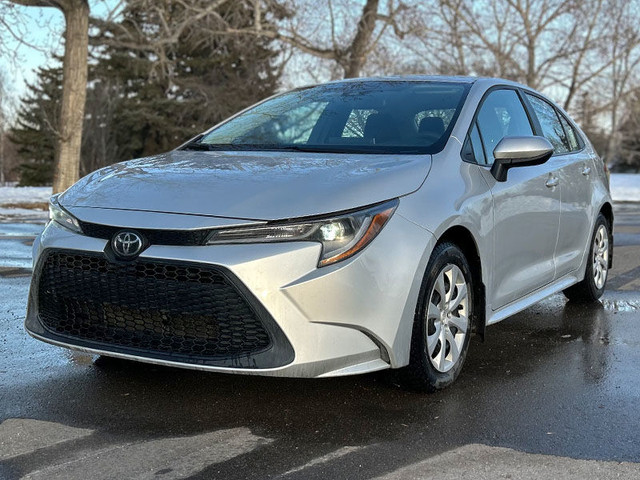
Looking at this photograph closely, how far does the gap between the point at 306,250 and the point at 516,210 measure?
170 cm

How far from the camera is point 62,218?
3518mm

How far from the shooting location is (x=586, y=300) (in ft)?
19.7

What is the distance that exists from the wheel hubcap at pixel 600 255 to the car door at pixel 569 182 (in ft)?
1.36

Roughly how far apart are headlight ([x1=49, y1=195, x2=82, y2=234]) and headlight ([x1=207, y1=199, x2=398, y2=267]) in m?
0.72

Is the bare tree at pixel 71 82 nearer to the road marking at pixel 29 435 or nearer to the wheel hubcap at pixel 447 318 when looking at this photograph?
the road marking at pixel 29 435

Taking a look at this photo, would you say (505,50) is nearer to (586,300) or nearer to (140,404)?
(586,300)

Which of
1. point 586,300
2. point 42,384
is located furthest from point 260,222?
point 586,300

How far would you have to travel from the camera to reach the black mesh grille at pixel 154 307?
307cm

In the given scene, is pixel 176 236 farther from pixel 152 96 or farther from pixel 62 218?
pixel 152 96

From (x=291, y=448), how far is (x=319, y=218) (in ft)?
3.01

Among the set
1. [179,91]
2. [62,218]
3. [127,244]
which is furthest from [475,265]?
[179,91]

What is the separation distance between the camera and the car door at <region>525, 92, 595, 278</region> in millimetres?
5031

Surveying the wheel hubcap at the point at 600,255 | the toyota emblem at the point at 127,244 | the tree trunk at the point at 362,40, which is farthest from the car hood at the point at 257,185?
the tree trunk at the point at 362,40

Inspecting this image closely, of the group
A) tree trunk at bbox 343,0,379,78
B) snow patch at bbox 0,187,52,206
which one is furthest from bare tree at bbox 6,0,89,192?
tree trunk at bbox 343,0,379,78
